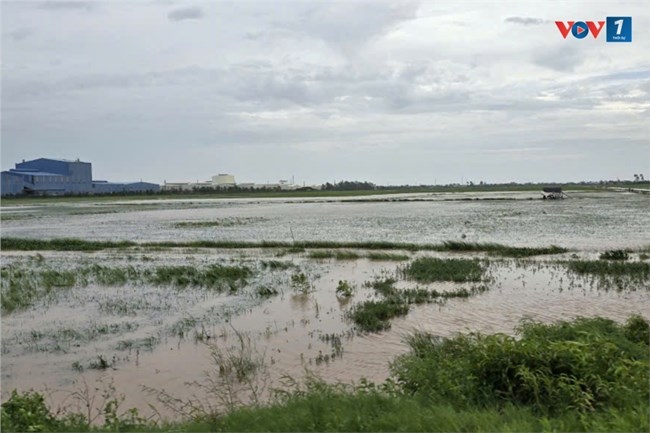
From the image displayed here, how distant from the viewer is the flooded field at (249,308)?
920cm

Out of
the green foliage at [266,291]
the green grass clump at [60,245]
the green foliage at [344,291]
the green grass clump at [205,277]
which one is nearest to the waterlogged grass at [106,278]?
the green grass clump at [205,277]

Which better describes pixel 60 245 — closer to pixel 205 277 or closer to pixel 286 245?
pixel 286 245

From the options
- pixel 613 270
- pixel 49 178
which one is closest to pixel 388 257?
pixel 613 270

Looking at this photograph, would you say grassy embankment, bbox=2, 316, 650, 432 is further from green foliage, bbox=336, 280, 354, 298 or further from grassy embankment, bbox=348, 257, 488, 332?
green foliage, bbox=336, 280, 354, 298

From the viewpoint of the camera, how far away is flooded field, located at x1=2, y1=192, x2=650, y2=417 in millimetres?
9203

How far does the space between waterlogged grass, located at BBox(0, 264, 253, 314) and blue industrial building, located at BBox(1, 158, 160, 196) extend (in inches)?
3680

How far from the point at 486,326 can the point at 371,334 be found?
2.54 metres

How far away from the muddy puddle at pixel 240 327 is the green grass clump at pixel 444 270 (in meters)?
0.50

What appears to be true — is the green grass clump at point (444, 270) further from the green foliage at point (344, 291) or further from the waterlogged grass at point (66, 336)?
the waterlogged grass at point (66, 336)

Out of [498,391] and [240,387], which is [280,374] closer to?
[240,387]

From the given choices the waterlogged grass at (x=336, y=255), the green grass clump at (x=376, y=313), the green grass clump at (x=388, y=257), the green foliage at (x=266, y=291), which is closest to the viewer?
the green grass clump at (x=376, y=313)

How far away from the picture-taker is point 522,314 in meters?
12.8

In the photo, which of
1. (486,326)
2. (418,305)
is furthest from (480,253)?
(486,326)

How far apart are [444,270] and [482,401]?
12.5 m
